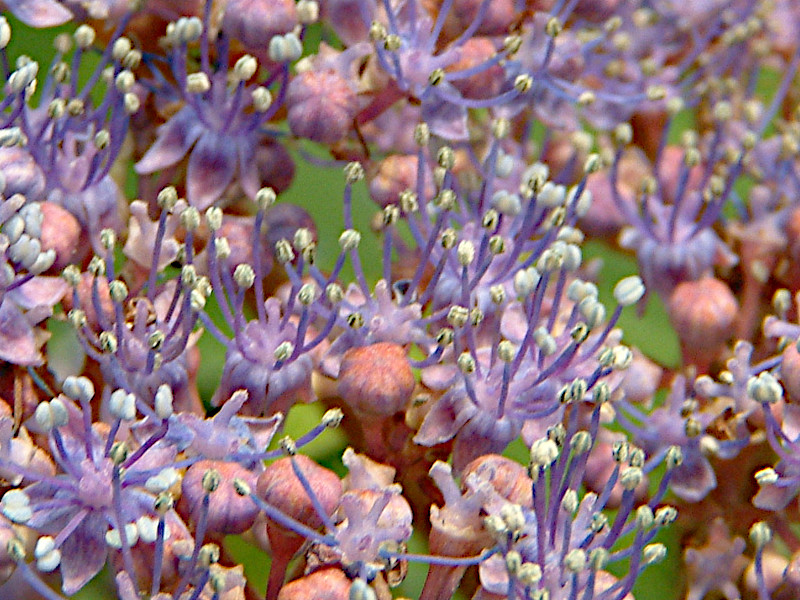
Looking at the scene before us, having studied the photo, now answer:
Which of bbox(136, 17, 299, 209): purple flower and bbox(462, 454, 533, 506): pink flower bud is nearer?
bbox(462, 454, 533, 506): pink flower bud

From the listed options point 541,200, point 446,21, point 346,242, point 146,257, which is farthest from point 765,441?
point 146,257

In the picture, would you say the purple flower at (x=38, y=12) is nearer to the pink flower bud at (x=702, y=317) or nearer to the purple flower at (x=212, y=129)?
the purple flower at (x=212, y=129)

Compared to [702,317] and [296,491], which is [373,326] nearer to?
[296,491]

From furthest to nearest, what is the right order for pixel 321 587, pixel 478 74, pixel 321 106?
pixel 478 74 → pixel 321 106 → pixel 321 587

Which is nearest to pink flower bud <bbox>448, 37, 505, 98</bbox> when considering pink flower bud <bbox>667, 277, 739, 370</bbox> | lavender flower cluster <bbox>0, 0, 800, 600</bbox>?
lavender flower cluster <bbox>0, 0, 800, 600</bbox>

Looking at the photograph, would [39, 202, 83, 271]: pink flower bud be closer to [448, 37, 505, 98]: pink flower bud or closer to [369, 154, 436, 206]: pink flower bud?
[369, 154, 436, 206]: pink flower bud

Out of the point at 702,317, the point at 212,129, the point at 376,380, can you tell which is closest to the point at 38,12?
the point at 212,129

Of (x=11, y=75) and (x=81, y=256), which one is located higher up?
(x=11, y=75)

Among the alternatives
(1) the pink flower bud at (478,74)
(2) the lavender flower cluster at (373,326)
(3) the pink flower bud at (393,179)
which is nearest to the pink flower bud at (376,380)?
(2) the lavender flower cluster at (373,326)

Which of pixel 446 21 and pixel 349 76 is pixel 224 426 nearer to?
pixel 349 76
